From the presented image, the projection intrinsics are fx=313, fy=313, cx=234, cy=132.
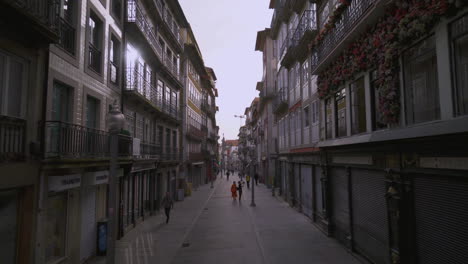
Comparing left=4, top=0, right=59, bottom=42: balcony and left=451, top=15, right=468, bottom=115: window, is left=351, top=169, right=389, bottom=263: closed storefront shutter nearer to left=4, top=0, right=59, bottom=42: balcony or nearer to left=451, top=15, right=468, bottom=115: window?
left=451, top=15, right=468, bottom=115: window

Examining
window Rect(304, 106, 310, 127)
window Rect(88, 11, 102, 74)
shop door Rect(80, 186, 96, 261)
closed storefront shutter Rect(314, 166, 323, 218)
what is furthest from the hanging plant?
shop door Rect(80, 186, 96, 261)

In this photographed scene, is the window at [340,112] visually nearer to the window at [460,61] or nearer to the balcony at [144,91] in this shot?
the window at [460,61]

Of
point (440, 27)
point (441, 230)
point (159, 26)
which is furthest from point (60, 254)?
point (159, 26)

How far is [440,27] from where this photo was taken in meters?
6.90

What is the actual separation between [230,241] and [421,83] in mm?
9588

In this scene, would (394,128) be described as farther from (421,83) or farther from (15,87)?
(15,87)

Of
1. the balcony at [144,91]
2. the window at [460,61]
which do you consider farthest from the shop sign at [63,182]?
the window at [460,61]

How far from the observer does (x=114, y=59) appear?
1490 cm

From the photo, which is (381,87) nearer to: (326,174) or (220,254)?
(326,174)

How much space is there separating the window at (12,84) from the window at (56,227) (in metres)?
2.97

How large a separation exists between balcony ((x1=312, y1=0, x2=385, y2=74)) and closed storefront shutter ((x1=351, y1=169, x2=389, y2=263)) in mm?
5072

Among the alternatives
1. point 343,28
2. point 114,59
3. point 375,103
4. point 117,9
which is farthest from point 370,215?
point 117,9

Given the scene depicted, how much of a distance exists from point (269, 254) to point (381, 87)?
22.9ft

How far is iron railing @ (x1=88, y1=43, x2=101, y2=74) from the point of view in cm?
1197
